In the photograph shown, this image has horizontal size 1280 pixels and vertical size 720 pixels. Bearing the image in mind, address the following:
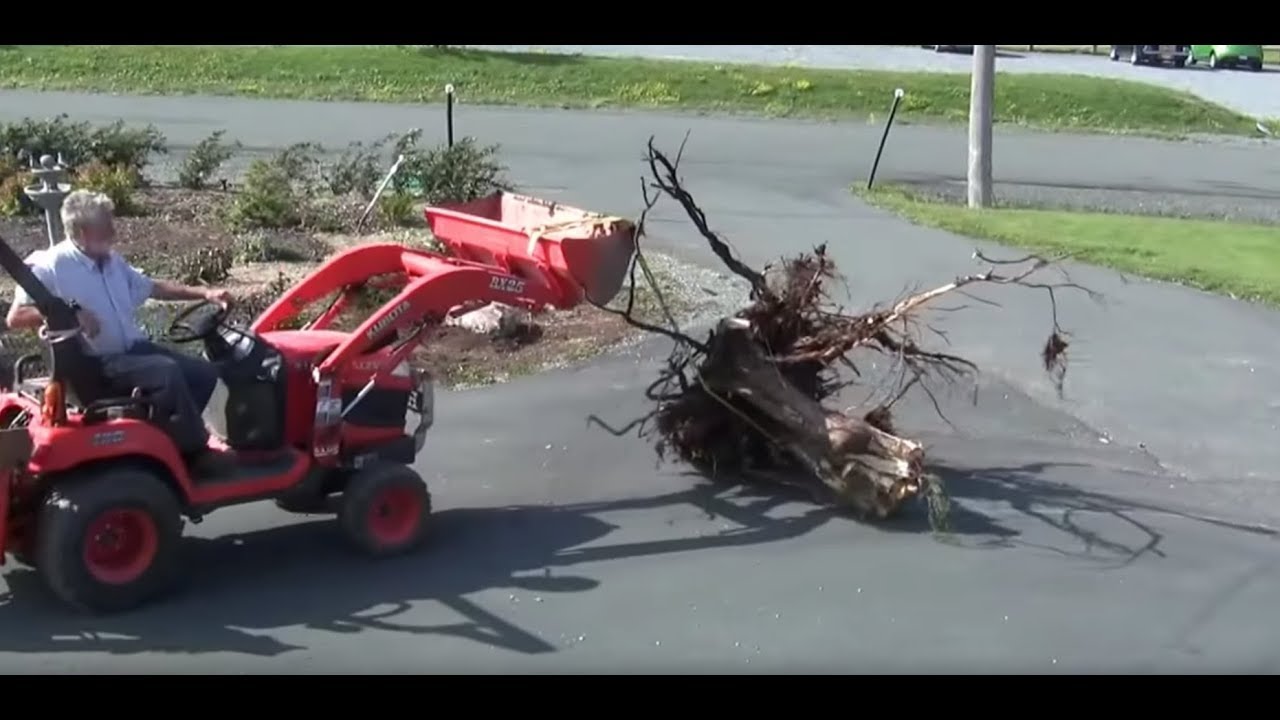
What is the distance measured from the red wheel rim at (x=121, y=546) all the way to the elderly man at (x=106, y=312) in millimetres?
437

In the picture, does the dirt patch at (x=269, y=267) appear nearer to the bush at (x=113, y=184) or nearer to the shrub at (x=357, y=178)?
the bush at (x=113, y=184)

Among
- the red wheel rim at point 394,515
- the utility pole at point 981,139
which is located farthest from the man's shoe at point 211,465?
the utility pole at point 981,139

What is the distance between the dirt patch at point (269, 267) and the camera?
12281 mm

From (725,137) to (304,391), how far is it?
21.2 meters

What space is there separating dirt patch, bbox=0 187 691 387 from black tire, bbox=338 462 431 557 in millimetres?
2460

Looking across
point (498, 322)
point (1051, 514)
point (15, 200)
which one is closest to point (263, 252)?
point (15, 200)

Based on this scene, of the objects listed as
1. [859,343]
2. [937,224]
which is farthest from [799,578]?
[937,224]

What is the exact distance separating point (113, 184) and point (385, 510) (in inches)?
402

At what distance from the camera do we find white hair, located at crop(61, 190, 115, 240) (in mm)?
7562

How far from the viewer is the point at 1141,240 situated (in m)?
18.4

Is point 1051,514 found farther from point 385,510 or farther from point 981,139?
point 981,139
